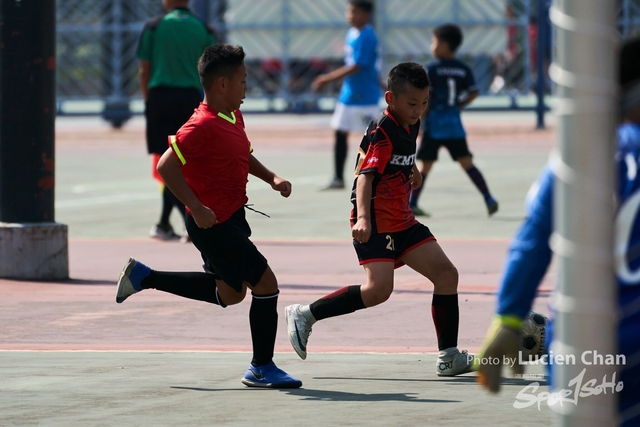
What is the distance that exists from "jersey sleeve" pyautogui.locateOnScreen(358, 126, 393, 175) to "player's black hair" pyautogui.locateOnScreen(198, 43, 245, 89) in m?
0.74

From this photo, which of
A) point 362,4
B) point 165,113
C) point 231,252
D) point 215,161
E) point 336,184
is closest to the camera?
point 231,252

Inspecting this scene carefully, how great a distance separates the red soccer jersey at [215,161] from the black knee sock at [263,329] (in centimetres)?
45

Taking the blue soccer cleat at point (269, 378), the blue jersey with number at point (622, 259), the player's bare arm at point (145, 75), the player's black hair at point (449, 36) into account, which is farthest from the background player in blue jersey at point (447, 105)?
the blue jersey with number at point (622, 259)

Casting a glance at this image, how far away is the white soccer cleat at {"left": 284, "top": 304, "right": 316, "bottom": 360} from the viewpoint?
20.9 ft

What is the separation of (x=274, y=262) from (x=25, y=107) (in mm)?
2309

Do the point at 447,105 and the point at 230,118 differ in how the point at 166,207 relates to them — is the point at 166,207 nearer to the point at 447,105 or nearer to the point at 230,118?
the point at 447,105

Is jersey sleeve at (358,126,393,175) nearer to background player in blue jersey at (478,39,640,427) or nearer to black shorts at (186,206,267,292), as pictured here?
black shorts at (186,206,267,292)

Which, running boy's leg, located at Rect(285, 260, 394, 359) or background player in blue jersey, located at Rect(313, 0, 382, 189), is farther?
background player in blue jersey, located at Rect(313, 0, 382, 189)

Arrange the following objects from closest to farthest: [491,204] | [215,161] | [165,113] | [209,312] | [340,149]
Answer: [215,161] → [209,312] → [165,113] → [491,204] → [340,149]

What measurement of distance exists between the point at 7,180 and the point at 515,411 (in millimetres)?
5020

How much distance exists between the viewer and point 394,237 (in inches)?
250

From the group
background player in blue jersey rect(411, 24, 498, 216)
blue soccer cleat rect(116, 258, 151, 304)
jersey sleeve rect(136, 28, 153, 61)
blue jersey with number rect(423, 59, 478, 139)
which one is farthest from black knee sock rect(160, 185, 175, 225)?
blue soccer cleat rect(116, 258, 151, 304)

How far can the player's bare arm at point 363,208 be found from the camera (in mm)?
6023

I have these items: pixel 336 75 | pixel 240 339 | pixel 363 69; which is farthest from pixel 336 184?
pixel 240 339
